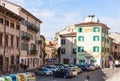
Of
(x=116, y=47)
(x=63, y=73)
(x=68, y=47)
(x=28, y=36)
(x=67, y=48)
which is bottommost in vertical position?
(x=63, y=73)

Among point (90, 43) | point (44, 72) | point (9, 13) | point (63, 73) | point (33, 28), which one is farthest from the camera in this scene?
point (90, 43)

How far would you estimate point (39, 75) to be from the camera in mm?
59656

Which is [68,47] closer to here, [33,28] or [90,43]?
[90,43]

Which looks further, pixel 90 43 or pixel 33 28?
pixel 90 43

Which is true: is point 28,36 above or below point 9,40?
above

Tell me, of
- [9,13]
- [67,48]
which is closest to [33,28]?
[67,48]

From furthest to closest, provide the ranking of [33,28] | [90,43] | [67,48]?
[67,48] < [90,43] < [33,28]

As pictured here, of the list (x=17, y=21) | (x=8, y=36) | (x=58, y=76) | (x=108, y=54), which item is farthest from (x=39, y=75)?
(x=108, y=54)

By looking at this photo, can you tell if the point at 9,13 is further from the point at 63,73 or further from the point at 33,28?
the point at 33,28

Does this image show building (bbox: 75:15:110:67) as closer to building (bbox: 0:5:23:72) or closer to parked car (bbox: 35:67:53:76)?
building (bbox: 0:5:23:72)

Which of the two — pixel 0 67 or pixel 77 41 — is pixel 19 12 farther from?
pixel 77 41

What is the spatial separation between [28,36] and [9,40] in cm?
1640

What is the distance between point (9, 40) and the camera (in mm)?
64312

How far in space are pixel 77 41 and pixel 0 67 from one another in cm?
4088
